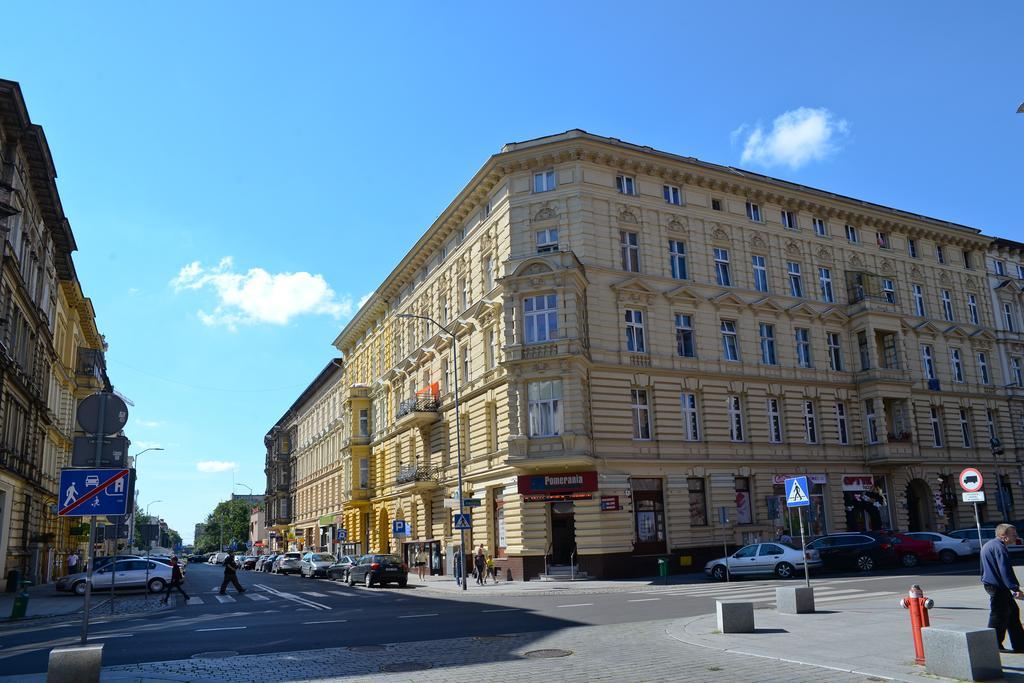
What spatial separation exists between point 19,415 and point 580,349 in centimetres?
2460

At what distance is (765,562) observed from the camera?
2795 cm

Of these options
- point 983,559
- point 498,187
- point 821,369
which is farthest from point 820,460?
point 983,559

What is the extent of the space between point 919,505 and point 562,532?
2087 cm

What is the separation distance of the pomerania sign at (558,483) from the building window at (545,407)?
170 centimetres

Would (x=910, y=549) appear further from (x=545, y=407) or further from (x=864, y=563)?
(x=545, y=407)

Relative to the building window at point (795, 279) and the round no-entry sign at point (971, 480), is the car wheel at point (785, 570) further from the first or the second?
the building window at point (795, 279)

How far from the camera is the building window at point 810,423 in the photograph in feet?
124

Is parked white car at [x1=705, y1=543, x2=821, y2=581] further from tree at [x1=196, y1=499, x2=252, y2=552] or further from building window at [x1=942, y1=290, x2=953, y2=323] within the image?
tree at [x1=196, y1=499, x2=252, y2=552]

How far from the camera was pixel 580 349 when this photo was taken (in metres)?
31.4

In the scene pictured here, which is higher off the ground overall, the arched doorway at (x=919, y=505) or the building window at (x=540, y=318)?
the building window at (x=540, y=318)

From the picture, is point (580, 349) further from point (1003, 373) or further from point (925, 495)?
point (1003, 373)

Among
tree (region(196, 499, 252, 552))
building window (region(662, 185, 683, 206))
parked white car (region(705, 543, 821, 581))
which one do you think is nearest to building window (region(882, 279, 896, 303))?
building window (region(662, 185, 683, 206))

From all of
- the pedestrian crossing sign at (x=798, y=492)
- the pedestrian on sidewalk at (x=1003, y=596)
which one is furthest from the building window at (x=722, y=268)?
the pedestrian on sidewalk at (x=1003, y=596)

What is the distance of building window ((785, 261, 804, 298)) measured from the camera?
129 feet
